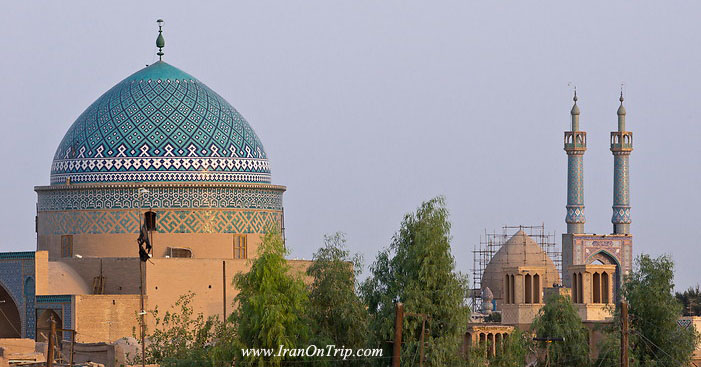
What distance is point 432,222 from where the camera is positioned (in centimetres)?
1834

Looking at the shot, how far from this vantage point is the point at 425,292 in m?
17.9

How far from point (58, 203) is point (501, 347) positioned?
26.8 feet

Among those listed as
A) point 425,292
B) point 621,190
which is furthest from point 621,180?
point 425,292

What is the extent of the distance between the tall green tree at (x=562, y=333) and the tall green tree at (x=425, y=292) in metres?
2.77

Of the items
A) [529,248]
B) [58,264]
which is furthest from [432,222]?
[529,248]

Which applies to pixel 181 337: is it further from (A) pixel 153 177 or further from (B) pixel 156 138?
(B) pixel 156 138

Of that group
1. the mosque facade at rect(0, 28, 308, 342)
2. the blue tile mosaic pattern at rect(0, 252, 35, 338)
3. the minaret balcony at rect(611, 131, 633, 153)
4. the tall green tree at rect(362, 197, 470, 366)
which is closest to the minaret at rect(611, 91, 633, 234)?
the minaret balcony at rect(611, 131, 633, 153)

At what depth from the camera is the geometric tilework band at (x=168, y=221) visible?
24609mm

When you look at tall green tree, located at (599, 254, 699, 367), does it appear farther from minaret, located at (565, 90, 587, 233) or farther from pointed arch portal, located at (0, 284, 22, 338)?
Answer: minaret, located at (565, 90, 587, 233)

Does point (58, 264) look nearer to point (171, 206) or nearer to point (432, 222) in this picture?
point (171, 206)

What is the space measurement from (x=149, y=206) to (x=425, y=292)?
7864 mm

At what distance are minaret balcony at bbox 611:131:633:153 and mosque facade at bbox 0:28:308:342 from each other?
21043 millimetres

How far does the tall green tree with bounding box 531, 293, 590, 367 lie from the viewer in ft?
67.7

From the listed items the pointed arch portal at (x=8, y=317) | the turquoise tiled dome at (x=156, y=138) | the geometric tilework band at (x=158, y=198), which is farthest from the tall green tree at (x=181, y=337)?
the pointed arch portal at (x=8, y=317)
